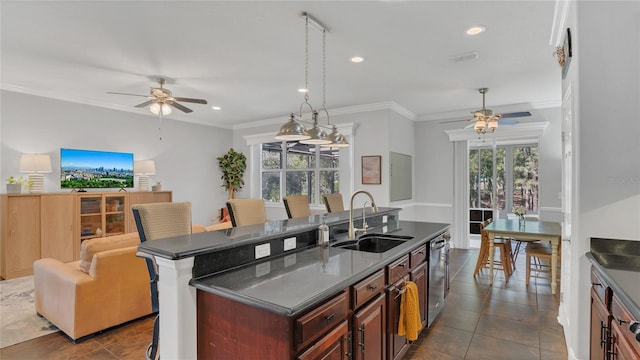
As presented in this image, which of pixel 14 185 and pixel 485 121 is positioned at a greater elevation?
pixel 485 121

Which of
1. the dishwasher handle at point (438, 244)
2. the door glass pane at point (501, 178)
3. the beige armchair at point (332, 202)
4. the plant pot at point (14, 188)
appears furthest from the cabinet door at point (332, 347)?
the door glass pane at point (501, 178)

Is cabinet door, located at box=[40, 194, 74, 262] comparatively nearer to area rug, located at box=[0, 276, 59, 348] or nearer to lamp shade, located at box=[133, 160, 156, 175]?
area rug, located at box=[0, 276, 59, 348]

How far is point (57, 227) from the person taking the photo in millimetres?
4766

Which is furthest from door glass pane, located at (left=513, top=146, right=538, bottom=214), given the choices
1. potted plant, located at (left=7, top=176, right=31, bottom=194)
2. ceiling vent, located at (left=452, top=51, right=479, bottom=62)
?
potted plant, located at (left=7, top=176, right=31, bottom=194)

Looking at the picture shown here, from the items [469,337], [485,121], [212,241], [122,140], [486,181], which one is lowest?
[469,337]

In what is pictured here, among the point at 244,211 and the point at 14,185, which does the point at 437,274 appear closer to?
the point at 244,211

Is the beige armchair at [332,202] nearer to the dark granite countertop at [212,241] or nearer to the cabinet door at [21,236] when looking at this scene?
the dark granite countertop at [212,241]

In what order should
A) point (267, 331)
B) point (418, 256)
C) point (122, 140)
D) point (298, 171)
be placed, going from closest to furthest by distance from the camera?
point (267, 331) → point (418, 256) → point (122, 140) → point (298, 171)

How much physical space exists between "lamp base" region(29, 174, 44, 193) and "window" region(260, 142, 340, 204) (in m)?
4.00

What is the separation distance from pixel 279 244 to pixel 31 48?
354 centimetres

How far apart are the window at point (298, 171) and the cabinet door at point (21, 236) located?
4113 millimetres

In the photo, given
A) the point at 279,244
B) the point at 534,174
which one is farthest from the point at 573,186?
the point at 534,174

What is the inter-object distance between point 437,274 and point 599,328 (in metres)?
1.27

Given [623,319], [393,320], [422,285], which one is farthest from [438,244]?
[623,319]
